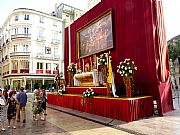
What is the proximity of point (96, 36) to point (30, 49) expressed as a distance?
2092 centimetres

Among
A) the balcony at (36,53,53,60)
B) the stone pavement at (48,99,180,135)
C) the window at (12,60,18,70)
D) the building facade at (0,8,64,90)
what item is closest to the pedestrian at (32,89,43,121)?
the stone pavement at (48,99,180,135)

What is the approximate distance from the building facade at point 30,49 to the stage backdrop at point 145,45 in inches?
833

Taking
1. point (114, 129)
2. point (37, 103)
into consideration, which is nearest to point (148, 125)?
point (114, 129)

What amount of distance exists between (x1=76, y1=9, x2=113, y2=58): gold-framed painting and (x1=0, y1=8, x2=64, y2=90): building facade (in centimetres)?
1712

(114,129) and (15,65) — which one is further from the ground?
(15,65)

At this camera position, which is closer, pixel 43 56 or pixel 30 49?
pixel 30 49

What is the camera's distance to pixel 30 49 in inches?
1166

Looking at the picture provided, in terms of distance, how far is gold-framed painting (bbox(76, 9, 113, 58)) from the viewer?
1025 cm

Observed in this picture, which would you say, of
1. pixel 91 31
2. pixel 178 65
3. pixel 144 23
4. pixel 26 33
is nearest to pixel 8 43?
pixel 26 33

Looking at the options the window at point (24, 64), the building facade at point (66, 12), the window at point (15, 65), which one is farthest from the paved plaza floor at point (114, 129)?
the building facade at point (66, 12)

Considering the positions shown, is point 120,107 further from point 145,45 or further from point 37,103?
point 37,103

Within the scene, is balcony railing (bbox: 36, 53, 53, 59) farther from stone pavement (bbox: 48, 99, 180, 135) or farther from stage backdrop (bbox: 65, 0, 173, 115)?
stone pavement (bbox: 48, 99, 180, 135)

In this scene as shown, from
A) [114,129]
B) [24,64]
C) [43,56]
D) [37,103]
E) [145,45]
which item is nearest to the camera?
[114,129]

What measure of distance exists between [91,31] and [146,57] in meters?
5.06
